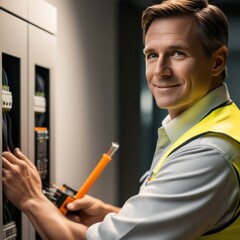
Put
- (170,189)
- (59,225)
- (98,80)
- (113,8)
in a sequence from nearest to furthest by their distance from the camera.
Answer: (170,189), (59,225), (98,80), (113,8)

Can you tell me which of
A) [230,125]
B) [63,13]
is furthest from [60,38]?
[230,125]

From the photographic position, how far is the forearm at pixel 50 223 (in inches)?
54.5

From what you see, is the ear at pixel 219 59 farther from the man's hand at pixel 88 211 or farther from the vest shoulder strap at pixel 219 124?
the man's hand at pixel 88 211

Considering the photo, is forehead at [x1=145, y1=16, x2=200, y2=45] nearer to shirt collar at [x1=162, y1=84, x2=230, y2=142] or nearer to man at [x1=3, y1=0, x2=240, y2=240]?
man at [x1=3, y1=0, x2=240, y2=240]

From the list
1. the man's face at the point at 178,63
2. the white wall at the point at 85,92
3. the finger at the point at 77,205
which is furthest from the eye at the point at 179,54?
the white wall at the point at 85,92

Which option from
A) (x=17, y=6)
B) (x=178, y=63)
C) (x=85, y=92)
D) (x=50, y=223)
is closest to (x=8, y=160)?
(x=50, y=223)

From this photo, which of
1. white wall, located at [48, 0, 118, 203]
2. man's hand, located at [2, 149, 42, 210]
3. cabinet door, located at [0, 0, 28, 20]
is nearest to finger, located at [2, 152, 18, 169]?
man's hand, located at [2, 149, 42, 210]

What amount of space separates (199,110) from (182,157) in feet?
0.72

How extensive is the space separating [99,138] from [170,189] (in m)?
1.77

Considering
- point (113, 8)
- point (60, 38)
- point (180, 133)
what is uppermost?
point (113, 8)

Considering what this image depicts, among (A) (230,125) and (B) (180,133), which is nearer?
(A) (230,125)

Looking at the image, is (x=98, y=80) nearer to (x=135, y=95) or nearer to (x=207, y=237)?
(x=135, y=95)

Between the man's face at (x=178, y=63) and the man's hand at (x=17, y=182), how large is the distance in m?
0.47

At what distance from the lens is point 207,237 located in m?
1.29
